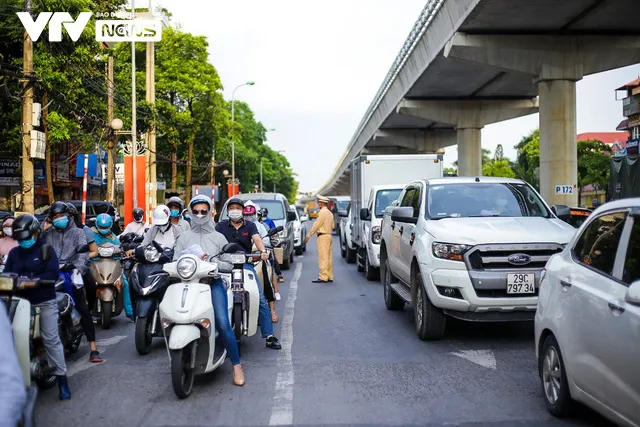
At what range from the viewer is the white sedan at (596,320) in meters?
4.37

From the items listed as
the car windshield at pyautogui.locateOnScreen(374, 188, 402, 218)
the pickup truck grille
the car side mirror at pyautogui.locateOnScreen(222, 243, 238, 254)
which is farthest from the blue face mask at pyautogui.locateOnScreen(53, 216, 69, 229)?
the car windshield at pyautogui.locateOnScreen(374, 188, 402, 218)

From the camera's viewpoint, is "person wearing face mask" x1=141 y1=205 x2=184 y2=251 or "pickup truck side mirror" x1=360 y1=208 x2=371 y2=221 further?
"pickup truck side mirror" x1=360 y1=208 x2=371 y2=221

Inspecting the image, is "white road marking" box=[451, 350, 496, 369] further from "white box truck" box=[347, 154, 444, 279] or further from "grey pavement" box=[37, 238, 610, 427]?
"white box truck" box=[347, 154, 444, 279]

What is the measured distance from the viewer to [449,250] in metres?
8.35

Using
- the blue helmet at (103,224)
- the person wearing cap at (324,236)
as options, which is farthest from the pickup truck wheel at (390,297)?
the blue helmet at (103,224)

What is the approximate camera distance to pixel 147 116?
34562mm

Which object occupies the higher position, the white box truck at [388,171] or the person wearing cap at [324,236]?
the white box truck at [388,171]

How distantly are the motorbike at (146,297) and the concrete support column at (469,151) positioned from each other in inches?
1280

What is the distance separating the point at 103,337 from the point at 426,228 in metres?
4.37

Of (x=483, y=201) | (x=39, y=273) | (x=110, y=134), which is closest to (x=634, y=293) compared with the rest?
(x=39, y=273)

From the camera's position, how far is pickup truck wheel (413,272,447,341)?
28.4ft

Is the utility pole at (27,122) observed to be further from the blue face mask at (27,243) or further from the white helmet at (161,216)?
the blue face mask at (27,243)

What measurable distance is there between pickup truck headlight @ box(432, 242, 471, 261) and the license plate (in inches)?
22.0

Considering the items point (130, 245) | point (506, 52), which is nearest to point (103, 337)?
point (130, 245)
